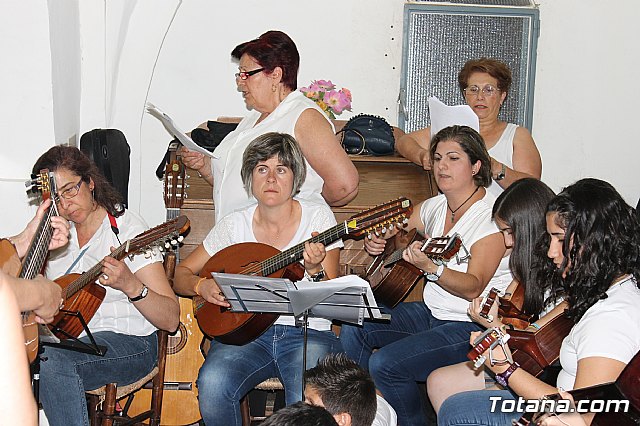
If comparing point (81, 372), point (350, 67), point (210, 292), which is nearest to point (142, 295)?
point (210, 292)

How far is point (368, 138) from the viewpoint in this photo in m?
4.42

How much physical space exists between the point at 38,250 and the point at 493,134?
2208mm

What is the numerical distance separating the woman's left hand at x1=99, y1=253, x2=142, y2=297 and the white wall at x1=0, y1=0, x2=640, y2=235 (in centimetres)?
188

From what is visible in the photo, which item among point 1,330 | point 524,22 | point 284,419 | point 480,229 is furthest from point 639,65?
point 1,330

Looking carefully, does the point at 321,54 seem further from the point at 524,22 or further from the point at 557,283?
the point at 557,283

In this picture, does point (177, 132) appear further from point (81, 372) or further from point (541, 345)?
point (541, 345)

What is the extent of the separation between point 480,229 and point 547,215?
0.85 m

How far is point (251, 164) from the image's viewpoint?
3592 millimetres

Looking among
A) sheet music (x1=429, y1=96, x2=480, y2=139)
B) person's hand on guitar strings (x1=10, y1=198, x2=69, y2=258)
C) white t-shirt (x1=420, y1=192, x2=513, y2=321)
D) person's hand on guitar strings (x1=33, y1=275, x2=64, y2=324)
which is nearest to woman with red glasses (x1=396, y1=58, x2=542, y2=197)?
sheet music (x1=429, y1=96, x2=480, y2=139)

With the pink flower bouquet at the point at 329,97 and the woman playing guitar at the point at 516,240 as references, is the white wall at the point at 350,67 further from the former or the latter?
the woman playing guitar at the point at 516,240

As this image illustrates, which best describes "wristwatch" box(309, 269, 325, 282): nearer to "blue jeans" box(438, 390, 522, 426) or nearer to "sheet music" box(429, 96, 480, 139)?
"blue jeans" box(438, 390, 522, 426)

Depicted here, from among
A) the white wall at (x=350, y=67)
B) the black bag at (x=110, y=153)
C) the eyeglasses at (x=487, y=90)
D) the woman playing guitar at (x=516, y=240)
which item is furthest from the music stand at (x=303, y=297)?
the white wall at (x=350, y=67)

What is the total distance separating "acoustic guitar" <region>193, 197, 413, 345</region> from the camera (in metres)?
3.28

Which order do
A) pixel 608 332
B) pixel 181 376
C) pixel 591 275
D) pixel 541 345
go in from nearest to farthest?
pixel 608 332
pixel 591 275
pixel 541 345
pixel 181 376
